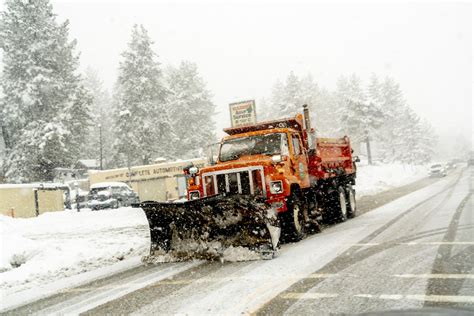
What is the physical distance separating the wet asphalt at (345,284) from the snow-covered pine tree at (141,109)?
36.7 m

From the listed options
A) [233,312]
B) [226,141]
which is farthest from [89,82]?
[233,312]

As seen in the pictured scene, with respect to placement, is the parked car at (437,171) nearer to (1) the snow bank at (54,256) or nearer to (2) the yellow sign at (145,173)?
(2) the yellow sign at (145,173)

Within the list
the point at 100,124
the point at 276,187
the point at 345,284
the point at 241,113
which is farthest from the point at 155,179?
the point at 345,284

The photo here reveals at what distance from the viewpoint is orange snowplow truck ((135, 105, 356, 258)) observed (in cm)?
835

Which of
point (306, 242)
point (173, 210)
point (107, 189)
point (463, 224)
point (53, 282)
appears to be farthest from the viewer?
point (107, 189)

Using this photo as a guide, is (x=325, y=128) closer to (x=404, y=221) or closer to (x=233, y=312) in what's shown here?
(x=404, y=221)

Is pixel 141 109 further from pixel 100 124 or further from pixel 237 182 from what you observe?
pixel 237 182

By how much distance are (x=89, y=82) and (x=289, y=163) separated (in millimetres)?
75129

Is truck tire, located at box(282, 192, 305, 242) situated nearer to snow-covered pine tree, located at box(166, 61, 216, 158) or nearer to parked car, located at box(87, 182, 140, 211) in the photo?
parked car, located at box(87, 182, 140, 211)

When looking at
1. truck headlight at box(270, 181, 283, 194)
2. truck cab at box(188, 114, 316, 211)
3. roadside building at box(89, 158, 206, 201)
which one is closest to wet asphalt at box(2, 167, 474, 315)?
truck headlight at box(270, 181, 283, 194)

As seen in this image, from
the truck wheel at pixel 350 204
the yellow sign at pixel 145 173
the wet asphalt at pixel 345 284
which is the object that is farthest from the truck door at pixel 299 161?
the yellow sign at pixel 145 173

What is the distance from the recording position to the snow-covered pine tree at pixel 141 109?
145 ft

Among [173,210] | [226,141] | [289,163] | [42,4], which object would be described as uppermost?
[42,4]

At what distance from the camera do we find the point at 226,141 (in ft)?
37.9
